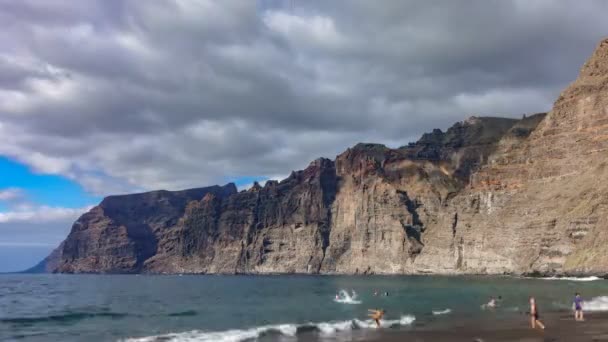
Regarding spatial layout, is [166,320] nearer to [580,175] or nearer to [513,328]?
[513,328]

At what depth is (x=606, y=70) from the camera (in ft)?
572

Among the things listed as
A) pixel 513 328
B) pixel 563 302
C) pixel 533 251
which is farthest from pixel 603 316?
pixel 533 251

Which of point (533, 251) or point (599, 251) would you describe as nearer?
point (599, 251)

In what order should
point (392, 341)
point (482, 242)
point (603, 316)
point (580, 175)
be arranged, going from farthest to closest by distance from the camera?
1. point (482, 242)
2. point (580, 175)
3. point (603, 316)
4. point (392, 341)

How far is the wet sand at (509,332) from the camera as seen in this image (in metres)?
32.8

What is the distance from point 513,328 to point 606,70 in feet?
536

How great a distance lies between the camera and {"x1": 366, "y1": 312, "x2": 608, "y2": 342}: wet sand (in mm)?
32781

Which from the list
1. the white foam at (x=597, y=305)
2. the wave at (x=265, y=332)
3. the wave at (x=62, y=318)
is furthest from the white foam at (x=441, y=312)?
the wave at (x=62, y=318)

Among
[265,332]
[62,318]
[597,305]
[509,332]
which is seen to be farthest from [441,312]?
[62,318]

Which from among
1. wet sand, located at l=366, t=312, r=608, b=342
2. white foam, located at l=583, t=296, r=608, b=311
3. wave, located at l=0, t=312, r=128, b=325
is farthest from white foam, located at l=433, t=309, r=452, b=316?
wave, located at l=0, t=312, r=128, b=325

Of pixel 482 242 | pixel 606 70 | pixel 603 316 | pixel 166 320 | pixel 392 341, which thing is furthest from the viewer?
pixel 482 242

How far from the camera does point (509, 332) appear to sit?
3616cm

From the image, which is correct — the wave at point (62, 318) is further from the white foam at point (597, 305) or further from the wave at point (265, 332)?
the white foam at point (597, 305)

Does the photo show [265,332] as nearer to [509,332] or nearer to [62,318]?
[509,332]
